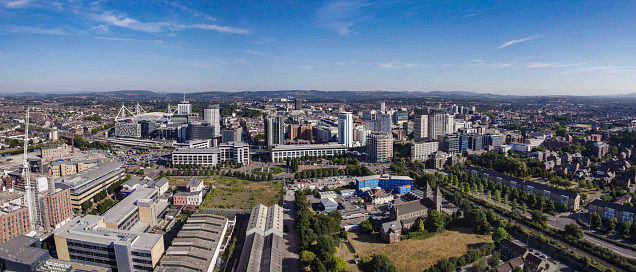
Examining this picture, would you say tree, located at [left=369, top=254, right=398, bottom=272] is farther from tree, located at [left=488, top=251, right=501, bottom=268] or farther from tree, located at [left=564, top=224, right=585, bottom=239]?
tree, located at [left=564, top=224, right=585, bottom=239]

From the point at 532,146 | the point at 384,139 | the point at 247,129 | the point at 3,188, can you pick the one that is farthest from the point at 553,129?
the point at 3,188

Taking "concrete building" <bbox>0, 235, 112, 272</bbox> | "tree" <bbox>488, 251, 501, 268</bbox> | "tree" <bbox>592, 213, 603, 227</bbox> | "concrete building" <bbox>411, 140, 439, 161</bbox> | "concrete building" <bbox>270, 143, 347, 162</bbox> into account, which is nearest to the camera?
"concrete building" <bbox>0, 235, 112, 272</bbox>

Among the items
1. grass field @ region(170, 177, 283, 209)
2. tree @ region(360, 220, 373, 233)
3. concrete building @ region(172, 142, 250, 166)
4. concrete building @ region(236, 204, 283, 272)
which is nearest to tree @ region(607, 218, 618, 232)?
tree @ region(360, 220, 373, 233)

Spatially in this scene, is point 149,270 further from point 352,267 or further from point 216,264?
point 352,267

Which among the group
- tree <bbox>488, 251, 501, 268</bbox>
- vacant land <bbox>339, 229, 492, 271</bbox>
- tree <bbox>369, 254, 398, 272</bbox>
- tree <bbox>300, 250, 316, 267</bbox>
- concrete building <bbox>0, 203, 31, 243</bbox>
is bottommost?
vacant land <bbox>339, 229, 492, 271</bbox>

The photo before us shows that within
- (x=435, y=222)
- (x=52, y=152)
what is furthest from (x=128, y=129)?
(x=435, y=222)

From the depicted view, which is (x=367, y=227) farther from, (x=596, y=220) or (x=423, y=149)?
(x=423, y=149)

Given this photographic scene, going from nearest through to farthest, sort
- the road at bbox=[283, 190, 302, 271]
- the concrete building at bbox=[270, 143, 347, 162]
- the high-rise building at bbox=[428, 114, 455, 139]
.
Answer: the road at bbox=[283, 190, 302, 271] < the concrete building at bbox=[270, 143, 347, 162] < the high-rise building at bbox=[428, 114, 455, 139]
